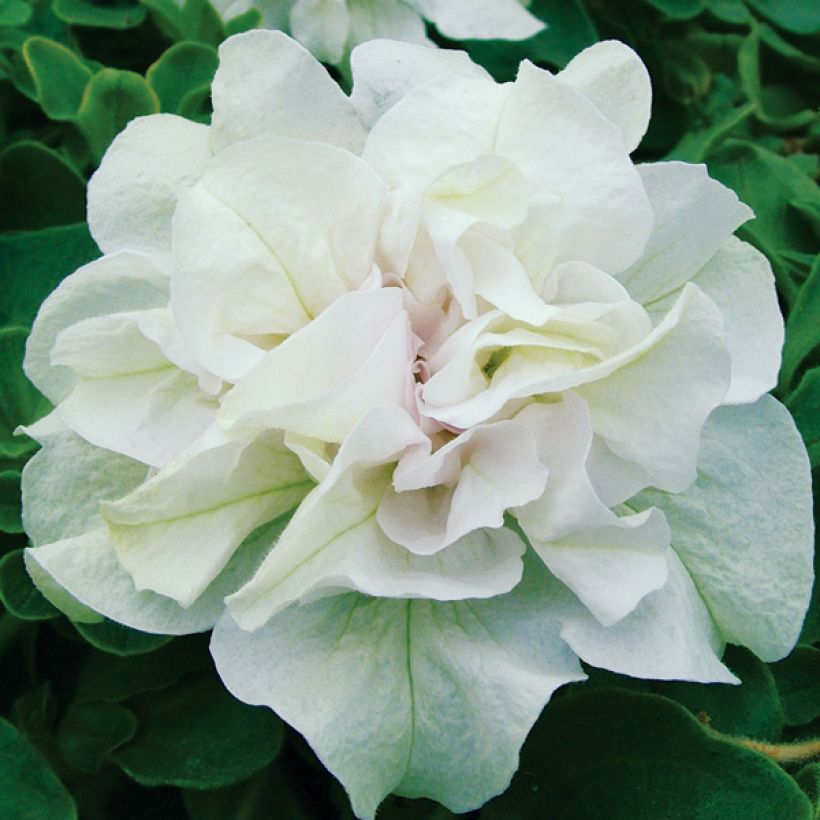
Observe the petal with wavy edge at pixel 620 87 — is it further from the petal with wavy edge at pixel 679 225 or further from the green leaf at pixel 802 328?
the green leaf at pixel 802 328

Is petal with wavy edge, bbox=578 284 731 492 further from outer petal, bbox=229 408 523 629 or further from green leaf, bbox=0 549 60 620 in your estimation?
green leaf, bbox=0 549 60 620

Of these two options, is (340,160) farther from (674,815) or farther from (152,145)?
(674,815)

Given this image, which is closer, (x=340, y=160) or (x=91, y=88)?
(x=340, y=160)

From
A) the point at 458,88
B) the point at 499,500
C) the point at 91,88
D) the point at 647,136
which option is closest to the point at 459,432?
the point at 499,500

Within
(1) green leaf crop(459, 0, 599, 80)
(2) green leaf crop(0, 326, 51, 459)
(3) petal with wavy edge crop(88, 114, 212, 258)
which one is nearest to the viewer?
(3) petal with wavy edge crop(88, 114, 212, 258)

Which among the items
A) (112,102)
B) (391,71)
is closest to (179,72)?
(112,102)

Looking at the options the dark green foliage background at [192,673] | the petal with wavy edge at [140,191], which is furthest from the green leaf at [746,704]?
the petal with wavy edge at [140,191]

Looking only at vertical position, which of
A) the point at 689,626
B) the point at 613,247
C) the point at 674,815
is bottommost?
the point at 674,815

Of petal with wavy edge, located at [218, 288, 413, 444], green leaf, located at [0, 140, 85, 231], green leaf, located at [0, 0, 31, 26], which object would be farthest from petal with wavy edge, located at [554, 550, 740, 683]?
green leaf, located at [0, 0, 31, 26]
